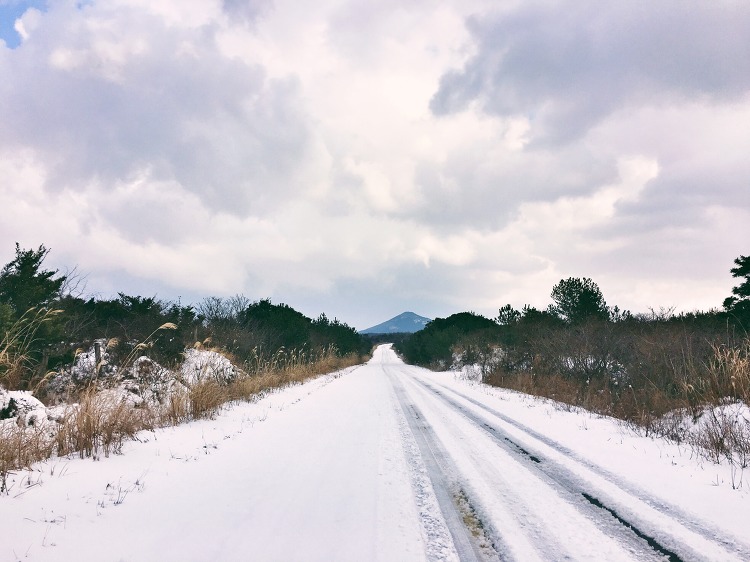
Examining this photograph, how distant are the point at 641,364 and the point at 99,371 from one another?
1369 centimetres

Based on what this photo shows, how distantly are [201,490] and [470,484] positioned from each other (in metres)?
2.75

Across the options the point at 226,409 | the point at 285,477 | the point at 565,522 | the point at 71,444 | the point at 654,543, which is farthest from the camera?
the point at 226,409

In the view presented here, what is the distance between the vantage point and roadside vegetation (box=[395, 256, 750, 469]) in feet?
20.8

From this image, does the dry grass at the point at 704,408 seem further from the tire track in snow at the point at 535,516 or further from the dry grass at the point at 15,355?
the dry grass at the point at 15,355

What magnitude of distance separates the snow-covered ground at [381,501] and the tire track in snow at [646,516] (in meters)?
0.02

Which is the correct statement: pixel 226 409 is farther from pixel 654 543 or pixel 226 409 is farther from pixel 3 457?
pixel 654 543

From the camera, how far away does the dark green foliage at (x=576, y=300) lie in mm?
27719

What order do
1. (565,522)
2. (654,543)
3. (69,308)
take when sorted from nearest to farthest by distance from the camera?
(654,543) → (565,522) → (69,308)

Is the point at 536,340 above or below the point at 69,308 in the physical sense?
below

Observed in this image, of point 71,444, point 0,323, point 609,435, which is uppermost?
point 0,323

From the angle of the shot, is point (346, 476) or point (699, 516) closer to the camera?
point (699, 516)

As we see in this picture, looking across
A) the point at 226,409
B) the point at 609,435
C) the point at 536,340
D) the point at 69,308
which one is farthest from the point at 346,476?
the point at 536,340

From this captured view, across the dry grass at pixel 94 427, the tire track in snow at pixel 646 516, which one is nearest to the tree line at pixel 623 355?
the tire track in snow at pixel 646 516

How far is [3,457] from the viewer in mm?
3979
